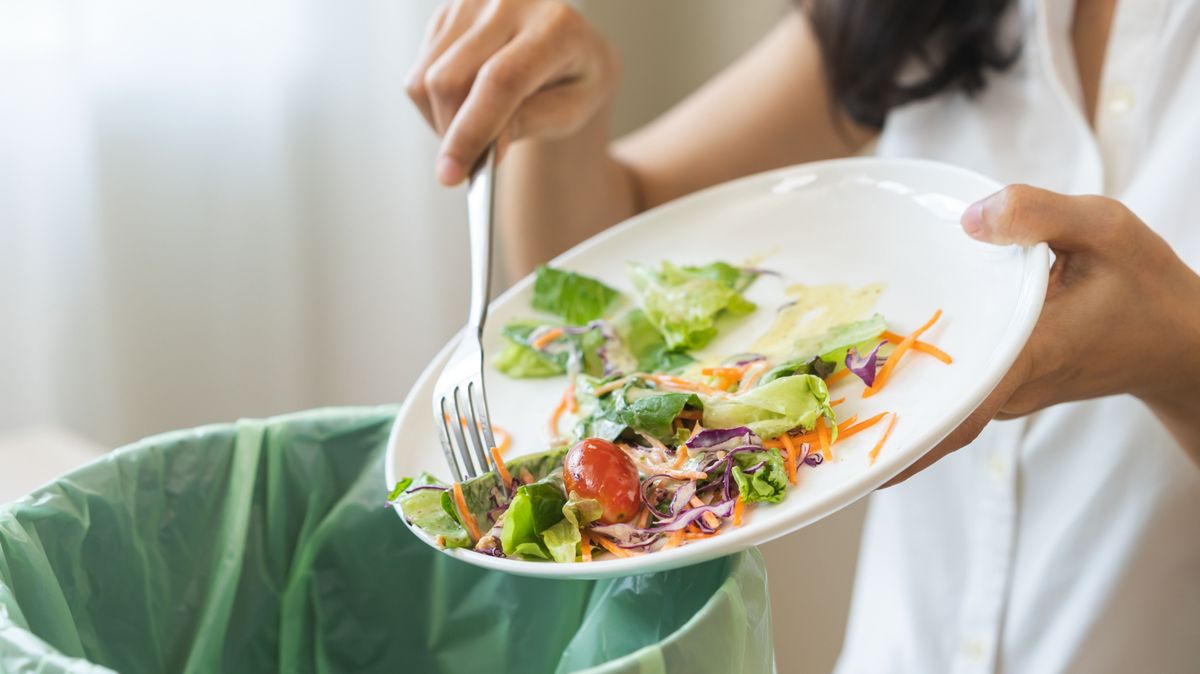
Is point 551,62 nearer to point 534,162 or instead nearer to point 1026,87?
point 534,162

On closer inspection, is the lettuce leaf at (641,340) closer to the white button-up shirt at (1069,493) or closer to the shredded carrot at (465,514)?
the shredded carrot at (465,514)

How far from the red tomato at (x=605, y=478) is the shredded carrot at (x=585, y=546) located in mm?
10

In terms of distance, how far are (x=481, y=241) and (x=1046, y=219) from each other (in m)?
0.32

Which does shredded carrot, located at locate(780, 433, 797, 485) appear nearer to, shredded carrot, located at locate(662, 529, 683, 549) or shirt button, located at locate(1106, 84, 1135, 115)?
shredded carrot, located at locate(662, 529, 683, 549)

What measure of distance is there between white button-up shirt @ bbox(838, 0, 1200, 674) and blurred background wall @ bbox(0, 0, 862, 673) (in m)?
0.34

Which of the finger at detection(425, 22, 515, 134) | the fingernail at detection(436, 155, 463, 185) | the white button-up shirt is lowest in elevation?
the white button-up shirt

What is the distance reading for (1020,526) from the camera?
2.90 ft

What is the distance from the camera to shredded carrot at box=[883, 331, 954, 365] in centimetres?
52

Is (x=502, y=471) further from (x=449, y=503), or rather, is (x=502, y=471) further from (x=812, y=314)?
(x=812, y=314)

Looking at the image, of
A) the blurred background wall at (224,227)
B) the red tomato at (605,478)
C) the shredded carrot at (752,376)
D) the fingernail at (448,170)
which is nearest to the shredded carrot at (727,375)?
the shredded carrot at (752,376)

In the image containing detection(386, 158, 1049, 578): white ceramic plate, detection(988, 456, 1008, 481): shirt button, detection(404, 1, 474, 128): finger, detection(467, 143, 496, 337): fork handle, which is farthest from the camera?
detection(988, 456, 1008, 481): shirt button

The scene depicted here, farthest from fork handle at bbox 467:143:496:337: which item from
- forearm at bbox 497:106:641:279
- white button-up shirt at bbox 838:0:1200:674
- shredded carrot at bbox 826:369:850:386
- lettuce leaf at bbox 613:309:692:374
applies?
white button-up shirt at bbox 838:0:1200:674

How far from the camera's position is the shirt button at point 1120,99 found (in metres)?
0.86

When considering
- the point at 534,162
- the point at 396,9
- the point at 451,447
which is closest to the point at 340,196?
the point at 396,9
